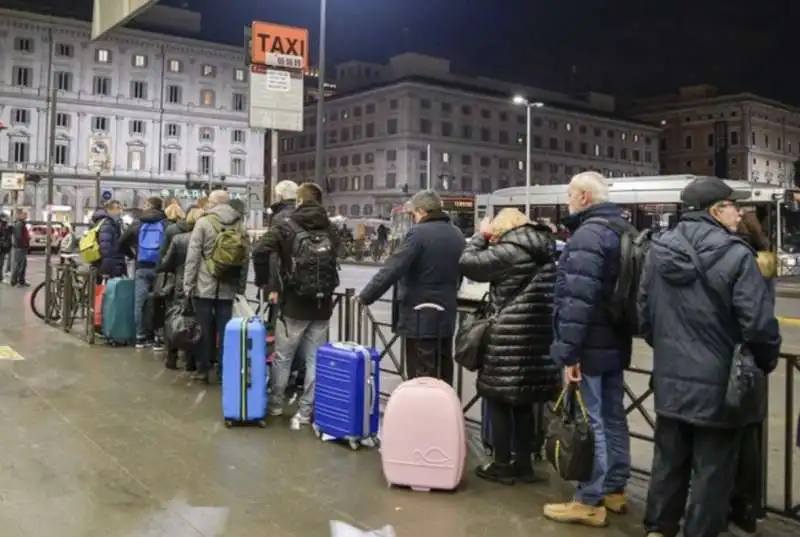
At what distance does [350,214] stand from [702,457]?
9573cm

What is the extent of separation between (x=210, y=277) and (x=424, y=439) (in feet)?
12.2

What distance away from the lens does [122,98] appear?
84812mm

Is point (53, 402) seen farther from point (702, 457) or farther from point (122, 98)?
point (122, 98)

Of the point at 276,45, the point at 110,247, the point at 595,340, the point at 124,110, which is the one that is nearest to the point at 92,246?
the point at 110,247

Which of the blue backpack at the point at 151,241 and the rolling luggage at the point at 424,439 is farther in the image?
the blue backpack at the point at 151,241

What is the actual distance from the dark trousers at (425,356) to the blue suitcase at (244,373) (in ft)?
4.13

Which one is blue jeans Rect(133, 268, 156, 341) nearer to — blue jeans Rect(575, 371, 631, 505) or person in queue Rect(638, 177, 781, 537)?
blue jeans Rect(575, 371, 631, 505)

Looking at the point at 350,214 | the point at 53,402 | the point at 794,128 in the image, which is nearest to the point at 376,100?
the point at 350,214

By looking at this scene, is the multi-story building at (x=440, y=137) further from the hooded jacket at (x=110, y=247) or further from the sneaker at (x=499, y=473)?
the sneaker at (x=499, y=473)

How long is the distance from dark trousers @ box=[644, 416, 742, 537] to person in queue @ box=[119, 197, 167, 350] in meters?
7.43

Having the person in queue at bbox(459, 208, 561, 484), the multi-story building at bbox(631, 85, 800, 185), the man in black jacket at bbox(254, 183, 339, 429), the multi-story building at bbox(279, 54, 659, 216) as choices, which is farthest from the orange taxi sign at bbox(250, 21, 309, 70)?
the multi-story building at bbox(631, 85, 800, 185)

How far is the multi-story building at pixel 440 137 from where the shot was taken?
9194cm

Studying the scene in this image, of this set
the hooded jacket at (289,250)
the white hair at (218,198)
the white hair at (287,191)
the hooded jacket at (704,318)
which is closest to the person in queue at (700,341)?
the hooded jacket at (704,318)

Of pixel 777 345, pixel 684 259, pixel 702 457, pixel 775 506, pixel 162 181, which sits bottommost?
pixel 775 506
